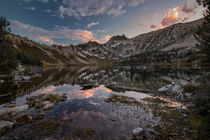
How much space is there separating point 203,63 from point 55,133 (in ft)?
68.5

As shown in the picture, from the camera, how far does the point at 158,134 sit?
9.74m

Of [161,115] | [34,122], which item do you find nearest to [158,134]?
[161,115]

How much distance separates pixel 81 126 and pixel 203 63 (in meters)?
18.5

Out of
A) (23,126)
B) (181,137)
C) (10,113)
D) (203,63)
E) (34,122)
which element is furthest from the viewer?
(10,113)

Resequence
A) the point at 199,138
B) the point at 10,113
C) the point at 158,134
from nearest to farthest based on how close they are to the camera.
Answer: the point at 199,138, the point at 158,134, the point at 10,113

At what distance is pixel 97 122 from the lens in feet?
40.7

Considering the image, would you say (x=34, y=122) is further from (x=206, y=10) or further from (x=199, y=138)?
(x=206, y=10)

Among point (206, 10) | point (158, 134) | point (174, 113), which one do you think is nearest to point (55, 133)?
point (158, 134)

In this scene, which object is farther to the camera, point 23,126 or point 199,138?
point 23,126

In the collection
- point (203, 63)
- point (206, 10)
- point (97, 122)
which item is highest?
point (206, 10)

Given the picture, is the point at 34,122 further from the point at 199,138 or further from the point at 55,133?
the point at 199,138

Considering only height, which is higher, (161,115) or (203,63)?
(203,63)

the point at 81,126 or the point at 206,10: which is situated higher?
the point at 206,10

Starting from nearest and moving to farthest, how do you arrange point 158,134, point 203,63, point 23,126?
1. point 158,134
2. point 23,126
3. point 203,63
